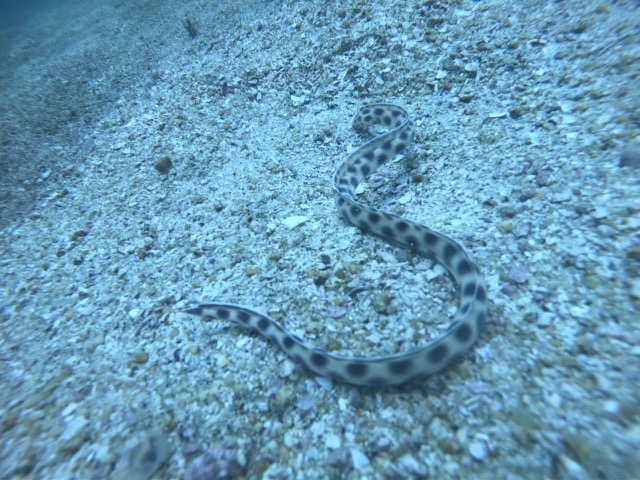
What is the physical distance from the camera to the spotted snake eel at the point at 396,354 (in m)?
1.72

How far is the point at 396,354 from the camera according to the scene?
5.87ft

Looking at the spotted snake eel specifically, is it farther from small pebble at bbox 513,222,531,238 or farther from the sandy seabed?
small pebble at bbox 513,222,531,238

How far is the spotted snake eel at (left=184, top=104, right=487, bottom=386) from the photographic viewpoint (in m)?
1.72

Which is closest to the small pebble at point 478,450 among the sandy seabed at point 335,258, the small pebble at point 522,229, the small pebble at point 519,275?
the sandy seabed at point 335,258

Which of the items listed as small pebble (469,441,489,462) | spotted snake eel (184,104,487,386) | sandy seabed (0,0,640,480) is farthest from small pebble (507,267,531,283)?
small pebble (469,441,489,462)

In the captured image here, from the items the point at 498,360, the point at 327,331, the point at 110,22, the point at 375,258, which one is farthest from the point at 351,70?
the point at 110,22

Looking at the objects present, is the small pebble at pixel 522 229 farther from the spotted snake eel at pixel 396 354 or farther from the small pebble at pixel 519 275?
the spotted snake eel at pixel 396 354

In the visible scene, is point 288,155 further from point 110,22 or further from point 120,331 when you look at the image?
point 110,22

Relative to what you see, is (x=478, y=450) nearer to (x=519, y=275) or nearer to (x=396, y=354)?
(x=396, y=354)

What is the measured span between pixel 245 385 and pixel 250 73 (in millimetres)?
4325

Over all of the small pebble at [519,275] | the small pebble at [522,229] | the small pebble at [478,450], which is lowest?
the small pebble at [478,450]

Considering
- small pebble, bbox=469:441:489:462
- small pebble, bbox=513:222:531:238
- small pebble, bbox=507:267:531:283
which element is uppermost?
small pebble, bbox=513:222:531:238

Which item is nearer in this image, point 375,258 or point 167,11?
point 375,258

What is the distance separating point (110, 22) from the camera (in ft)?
33.3
